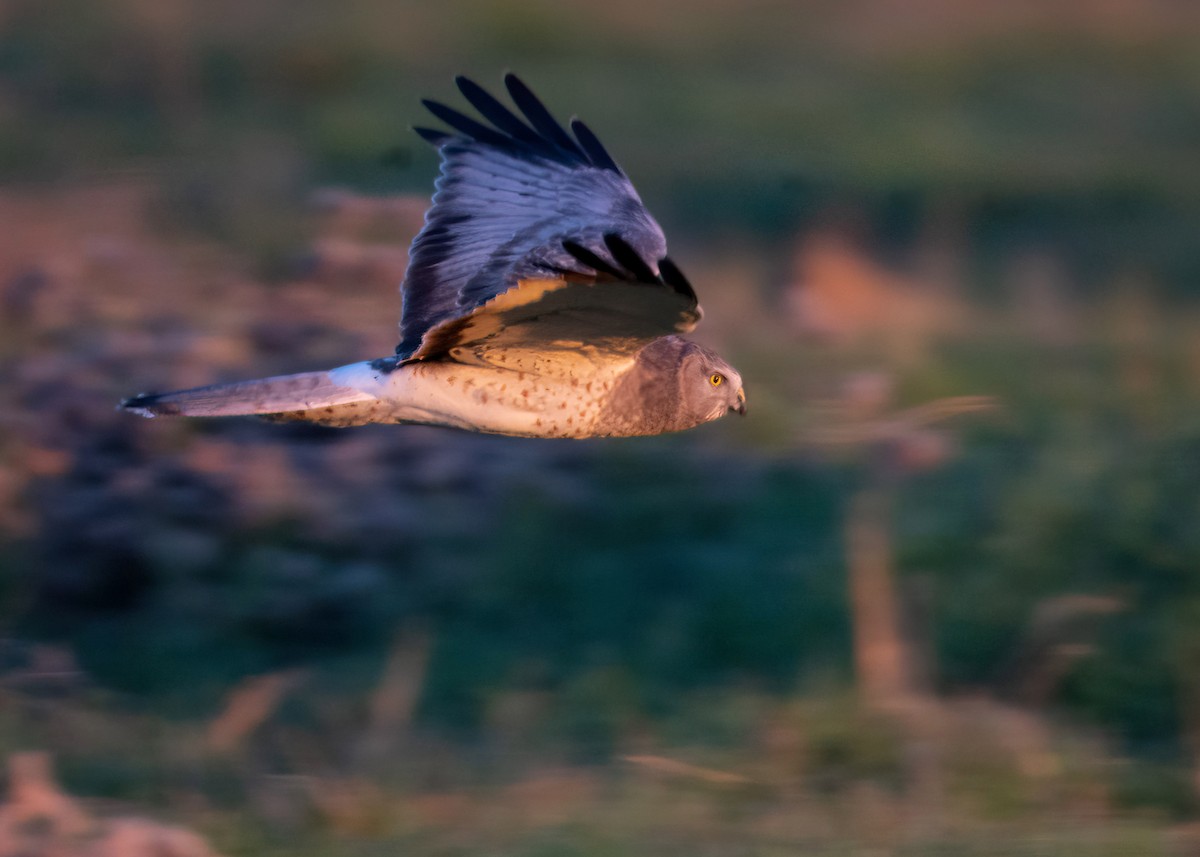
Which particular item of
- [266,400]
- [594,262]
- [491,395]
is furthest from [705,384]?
[594,262]

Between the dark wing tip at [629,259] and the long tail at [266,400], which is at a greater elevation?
the long tail at [266,400]

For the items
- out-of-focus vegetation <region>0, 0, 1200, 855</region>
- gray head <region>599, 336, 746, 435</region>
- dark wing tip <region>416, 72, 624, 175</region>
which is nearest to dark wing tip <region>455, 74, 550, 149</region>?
dark wing tip <region>416, 72, 624, 175</region>

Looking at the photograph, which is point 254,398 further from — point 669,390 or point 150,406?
point 669,390

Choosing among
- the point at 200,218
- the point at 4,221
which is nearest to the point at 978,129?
the point at 200,218

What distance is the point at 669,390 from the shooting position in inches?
203

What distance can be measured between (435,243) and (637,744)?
2.11m

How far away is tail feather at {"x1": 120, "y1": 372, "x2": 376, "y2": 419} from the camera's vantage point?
491 cm

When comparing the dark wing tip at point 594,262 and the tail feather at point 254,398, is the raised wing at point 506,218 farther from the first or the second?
the dark wing tip at point 594,262

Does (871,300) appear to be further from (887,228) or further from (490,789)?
(490,789)

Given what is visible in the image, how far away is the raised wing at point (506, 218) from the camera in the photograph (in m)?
4.73

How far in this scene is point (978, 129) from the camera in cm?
940

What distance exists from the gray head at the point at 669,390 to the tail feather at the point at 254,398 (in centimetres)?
68

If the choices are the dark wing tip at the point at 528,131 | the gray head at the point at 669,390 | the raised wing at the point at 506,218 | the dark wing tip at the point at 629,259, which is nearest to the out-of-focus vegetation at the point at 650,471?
the gray head at the point at 669,390

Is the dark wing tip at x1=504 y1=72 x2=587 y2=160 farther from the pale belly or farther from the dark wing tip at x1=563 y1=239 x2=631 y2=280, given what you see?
the dark wing tip at x1=563 y1=239 x2=631 y2=280
